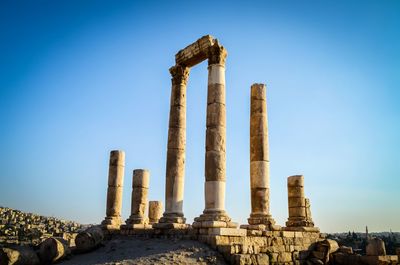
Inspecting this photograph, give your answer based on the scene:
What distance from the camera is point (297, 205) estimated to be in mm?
18844

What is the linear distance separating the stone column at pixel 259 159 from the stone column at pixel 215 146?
7.53 feet

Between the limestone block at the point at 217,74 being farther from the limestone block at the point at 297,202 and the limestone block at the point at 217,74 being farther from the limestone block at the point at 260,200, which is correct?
the limestone block at the point at 297,202

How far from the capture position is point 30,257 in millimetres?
12484

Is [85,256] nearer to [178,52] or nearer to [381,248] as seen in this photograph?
[178,52]

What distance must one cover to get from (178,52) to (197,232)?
9971mm

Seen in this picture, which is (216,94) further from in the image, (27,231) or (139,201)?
(27,231)

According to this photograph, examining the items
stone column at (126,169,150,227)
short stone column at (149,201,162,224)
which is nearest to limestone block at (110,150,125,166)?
stone column at (126,169,150,227)

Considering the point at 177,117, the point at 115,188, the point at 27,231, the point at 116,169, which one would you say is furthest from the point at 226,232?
the point at 27,231

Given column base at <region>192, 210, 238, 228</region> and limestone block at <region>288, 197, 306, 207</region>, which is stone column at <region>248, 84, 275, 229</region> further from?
limestone block at <region>288, 197, 306, 207</region>

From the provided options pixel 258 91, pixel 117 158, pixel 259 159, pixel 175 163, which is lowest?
pixel 175 163

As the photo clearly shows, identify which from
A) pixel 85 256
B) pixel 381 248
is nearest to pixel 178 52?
pixel 85 256

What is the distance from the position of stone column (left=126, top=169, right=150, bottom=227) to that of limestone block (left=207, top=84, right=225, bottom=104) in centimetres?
785

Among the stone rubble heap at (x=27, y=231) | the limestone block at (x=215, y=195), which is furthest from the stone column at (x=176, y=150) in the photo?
the stone rubble heap at (x=27, y=231)

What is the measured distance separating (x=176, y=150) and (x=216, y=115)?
3.18 m
